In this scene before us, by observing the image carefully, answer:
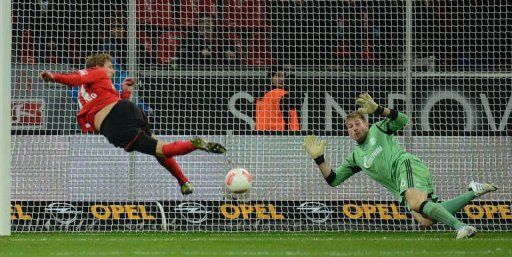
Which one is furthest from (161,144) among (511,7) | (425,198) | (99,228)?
(511,7)

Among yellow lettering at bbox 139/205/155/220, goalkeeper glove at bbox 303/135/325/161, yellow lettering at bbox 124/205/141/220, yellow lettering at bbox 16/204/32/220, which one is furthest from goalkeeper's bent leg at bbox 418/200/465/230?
yellow lettering at bbox 16/204/32/220

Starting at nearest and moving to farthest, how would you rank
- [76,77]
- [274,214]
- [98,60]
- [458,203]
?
[76,77] < [98,60] < [458,203] < [274,214]

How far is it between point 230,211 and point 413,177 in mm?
3653

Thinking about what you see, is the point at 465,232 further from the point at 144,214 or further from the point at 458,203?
the point at 144,214

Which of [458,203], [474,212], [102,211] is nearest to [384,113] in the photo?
[458,203]

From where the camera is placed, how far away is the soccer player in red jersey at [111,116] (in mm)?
10734

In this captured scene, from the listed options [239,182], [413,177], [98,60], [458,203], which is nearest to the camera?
[239,182]

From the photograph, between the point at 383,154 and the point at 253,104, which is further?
the point at 253,104

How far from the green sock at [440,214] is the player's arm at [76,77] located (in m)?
3.76

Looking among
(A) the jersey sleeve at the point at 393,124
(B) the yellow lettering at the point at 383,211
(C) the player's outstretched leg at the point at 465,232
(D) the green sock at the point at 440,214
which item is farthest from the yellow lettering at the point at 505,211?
(C) the player's outstretched leg at the point at 465,232

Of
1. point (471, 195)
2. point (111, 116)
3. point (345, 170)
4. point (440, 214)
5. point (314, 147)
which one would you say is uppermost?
point (111, 116)

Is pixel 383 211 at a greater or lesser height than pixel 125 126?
lesser

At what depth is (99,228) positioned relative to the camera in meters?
14.2

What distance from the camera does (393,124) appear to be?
38.5 feet
